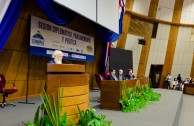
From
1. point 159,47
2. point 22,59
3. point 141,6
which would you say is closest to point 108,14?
point 22,59

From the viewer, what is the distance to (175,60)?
14.9 m

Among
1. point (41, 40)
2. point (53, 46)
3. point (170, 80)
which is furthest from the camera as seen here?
point (170, 80)

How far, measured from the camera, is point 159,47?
14.5m

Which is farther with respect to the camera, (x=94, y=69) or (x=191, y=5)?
(x=191, y=5)

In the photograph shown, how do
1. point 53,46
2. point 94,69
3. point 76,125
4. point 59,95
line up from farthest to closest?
point 94,69 → point 53,46 → point 76,125 → point 59,95

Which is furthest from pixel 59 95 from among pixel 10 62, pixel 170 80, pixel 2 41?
pixel 170 80

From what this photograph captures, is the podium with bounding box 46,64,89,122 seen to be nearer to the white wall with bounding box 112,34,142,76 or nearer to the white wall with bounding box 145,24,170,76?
the white wall with bounding box 112,34,142,76

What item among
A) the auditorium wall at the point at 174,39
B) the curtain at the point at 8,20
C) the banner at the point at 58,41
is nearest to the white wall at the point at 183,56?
the auditorium wall at the point at 174,39

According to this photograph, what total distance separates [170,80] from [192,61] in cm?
213

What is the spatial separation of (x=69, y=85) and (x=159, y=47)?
12.6m

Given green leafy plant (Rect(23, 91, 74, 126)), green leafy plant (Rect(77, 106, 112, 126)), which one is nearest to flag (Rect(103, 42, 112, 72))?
green leafy plant (Rect(77, 106, 112, 126))

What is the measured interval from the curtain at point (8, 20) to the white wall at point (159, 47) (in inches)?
A: 414

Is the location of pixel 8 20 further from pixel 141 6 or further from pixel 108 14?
pixel 141 6

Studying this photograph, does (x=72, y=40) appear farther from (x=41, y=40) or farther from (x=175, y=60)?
(x=175, y=60)
